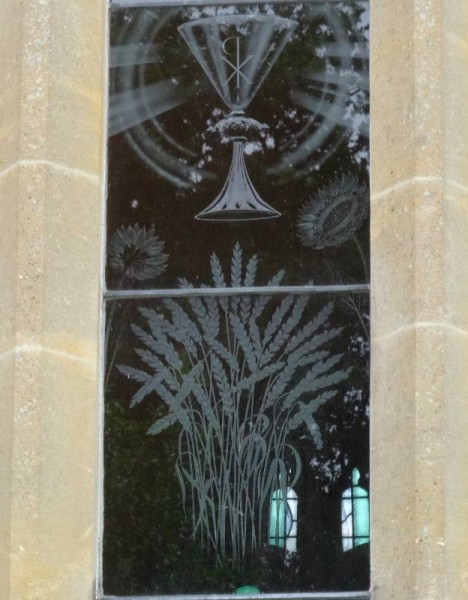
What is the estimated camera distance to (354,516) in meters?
8.45

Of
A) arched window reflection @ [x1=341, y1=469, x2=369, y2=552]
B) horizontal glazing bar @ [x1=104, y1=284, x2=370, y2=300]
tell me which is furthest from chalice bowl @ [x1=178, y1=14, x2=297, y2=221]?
arched window reflection @ [x1=341, y1=469, x2=369, y2=552]

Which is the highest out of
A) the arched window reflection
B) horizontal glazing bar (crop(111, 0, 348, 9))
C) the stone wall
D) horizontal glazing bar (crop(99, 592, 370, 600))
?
horizontal glazing bar (crop(111, 0, 348, 9))

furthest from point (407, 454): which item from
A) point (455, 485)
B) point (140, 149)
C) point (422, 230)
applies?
point (140, 149)

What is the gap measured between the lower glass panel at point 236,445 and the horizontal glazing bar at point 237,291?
0.06ft

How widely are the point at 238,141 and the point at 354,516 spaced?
4.14ft

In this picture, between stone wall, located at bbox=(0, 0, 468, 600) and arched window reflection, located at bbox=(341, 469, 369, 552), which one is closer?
stone wall, located at bbox=(0, 0, 468, 600)

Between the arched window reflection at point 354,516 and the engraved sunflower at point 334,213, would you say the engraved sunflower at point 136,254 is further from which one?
the arched window reflection at point 354,516

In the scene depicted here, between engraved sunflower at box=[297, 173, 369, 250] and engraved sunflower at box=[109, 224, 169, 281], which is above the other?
engraved sunflower at box=[297, 173, 369, 250]

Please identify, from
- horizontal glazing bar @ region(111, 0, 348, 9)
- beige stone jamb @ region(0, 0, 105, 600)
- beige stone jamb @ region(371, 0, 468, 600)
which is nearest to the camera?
beige stone jamb @ region(371, 0, 468, 600)

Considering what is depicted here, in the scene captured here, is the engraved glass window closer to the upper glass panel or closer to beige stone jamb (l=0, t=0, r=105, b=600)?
the upper glass panel

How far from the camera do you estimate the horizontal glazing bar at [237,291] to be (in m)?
8.70

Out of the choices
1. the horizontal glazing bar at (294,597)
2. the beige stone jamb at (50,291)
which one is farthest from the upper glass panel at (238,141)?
the horizontal glazing bar at (294,597)

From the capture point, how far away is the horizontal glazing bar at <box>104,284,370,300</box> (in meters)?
8.70

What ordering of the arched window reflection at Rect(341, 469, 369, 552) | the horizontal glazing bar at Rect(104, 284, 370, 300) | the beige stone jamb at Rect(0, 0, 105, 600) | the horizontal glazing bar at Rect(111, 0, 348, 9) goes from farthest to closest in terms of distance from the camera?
the horizontal glazing bar at Rect(111, 0, 348, 9), the horizontal glazing bar at Rect(104, 284, 370, 300), the arched window reflection at Rect(341, 469, 369, 552), the beige stone jamb at Rect(0, 0, 105, 600)
